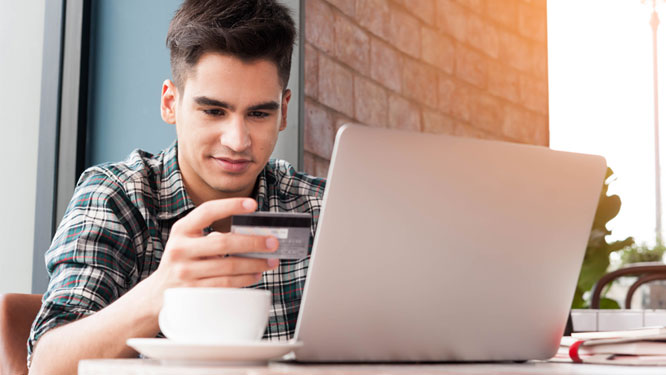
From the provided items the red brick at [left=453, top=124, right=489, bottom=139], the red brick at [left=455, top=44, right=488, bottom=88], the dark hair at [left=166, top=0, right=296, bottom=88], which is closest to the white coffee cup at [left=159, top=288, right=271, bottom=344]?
the dark hair at [left=166, top=0, right=296, bottom=88]

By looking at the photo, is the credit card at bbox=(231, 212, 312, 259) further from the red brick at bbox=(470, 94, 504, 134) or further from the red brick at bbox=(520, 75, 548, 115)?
the red brick at bbox=(520, 75, 548, 115)

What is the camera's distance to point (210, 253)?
73cm

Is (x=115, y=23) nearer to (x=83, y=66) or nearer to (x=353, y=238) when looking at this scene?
Result: (x=83, y=66)

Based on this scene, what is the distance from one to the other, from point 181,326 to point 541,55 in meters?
2.83

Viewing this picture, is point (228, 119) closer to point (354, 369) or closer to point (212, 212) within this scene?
point (212, 212)

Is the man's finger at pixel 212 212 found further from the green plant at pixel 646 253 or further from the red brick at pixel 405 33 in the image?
the green plant at pixel 646 253

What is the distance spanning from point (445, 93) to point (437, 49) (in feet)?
0.52

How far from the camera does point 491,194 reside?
2.14 feet

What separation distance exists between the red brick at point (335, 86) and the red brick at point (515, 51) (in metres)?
1.12

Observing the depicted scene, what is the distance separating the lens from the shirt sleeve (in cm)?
100

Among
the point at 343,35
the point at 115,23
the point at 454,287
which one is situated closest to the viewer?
the point at 454,287

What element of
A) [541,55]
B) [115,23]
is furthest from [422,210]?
[541,55]

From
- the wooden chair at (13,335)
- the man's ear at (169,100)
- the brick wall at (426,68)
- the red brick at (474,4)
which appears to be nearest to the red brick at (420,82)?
the brick wall at (426,68)

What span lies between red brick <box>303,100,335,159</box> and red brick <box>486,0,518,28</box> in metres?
1.24
